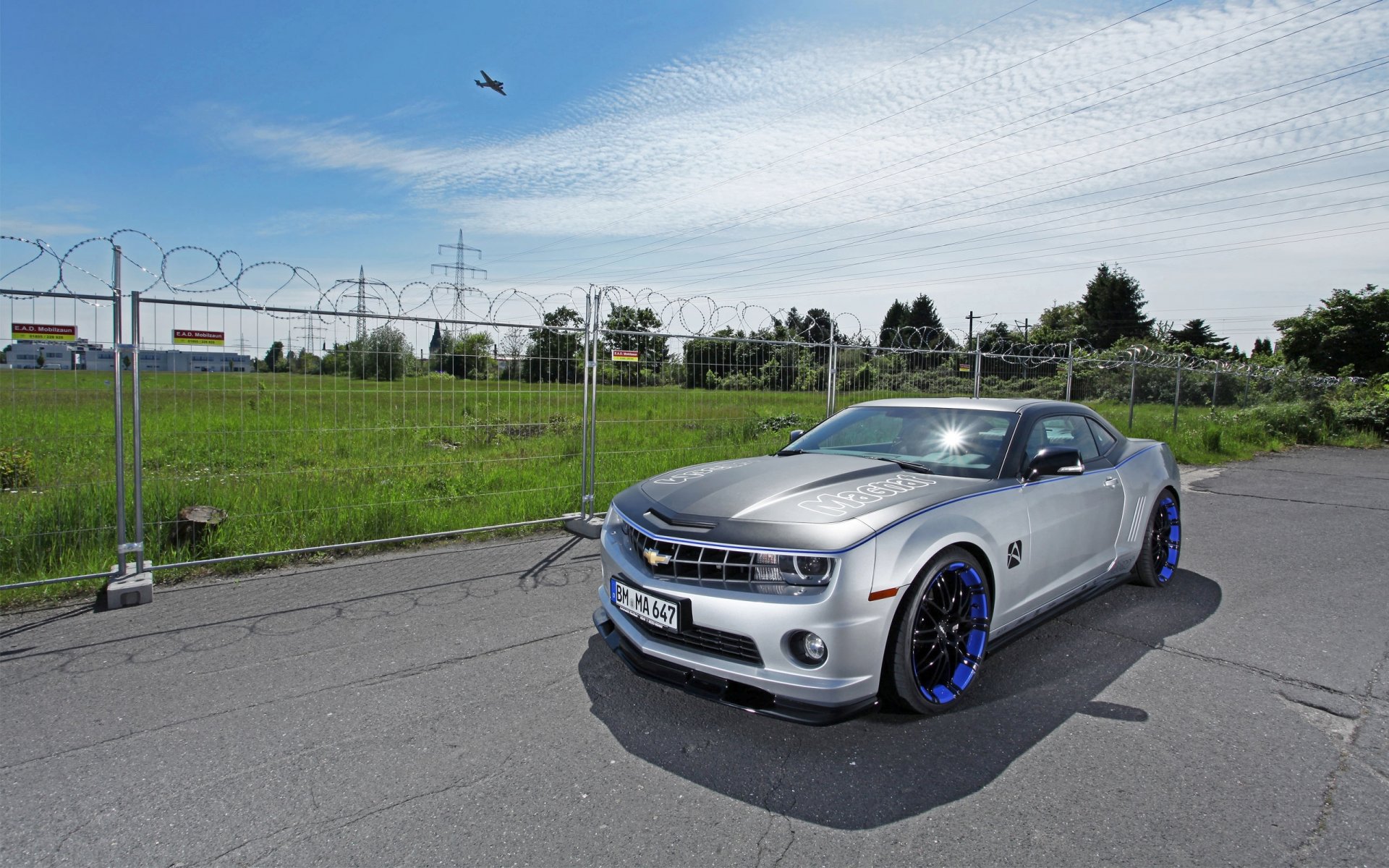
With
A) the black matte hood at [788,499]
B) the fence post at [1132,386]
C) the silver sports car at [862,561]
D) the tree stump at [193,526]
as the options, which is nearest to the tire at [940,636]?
the silver sports car at [862,561]

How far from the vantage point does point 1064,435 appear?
4758 mm

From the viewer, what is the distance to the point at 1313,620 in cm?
472

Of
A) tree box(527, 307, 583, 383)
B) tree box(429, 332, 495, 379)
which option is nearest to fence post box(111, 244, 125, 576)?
tree box(429, 332, 495, 379)

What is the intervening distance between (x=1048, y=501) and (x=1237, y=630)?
1692mm

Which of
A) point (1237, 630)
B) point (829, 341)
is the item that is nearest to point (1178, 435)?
point (829, 341)

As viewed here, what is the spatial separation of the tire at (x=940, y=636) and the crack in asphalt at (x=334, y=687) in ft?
6.47

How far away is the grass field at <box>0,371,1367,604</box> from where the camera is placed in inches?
200

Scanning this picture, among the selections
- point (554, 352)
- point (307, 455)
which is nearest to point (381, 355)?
point (307, 455)

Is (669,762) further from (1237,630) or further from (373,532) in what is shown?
(373,532)

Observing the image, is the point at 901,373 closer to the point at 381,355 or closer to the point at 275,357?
the point at 381,355

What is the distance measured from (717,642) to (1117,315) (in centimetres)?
7302

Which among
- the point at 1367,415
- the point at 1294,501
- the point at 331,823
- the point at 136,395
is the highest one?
the point at 136,395

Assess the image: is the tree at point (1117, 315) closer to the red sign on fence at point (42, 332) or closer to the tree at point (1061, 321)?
the tree at point (1061, 321)

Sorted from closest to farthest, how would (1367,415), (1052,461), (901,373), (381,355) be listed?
(1052,461), (381,355), (901,373), (1367,415)
